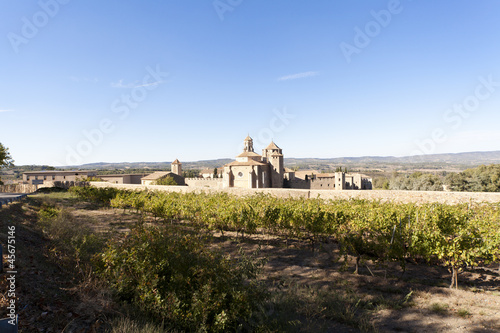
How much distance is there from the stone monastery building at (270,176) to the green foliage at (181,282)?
34.9 metres

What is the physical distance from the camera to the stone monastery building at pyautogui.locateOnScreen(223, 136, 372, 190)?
132 feet

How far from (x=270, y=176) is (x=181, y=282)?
39.6m

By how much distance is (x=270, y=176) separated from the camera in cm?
4369

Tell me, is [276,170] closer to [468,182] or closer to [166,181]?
[166,181]

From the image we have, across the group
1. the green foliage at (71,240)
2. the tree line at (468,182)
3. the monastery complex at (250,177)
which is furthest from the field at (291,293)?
the tree line at (468,182)

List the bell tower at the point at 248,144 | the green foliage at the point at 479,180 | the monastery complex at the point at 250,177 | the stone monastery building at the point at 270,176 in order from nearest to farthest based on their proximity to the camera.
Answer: the green foliage at the point at 479,180 < the stone monastery building at the point at 270,176 < the monastery complex at the point at 250,177 < the bell tower at the point at 248,144

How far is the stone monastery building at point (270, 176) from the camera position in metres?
40.1

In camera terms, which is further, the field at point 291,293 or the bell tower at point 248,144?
the bell tower at point 248,144

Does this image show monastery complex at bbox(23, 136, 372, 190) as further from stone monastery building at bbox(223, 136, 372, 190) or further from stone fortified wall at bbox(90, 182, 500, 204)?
stone fortified wall at bbox(90, 182, 500, 204)

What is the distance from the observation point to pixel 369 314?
6008mm

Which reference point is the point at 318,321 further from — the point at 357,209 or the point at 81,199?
the point at 81,199

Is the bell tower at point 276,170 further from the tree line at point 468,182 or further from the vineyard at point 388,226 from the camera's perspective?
the vineyard at point 388,226

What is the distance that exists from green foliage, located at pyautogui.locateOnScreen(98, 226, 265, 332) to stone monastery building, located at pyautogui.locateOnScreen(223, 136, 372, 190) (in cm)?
3493

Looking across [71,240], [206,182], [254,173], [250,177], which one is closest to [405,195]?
[71,240]
